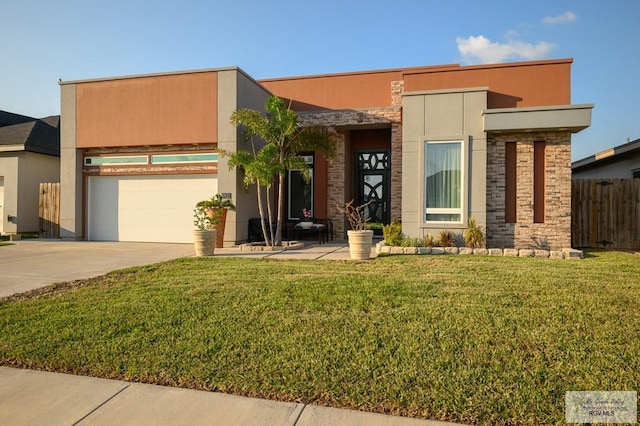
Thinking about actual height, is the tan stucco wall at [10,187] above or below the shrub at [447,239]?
above

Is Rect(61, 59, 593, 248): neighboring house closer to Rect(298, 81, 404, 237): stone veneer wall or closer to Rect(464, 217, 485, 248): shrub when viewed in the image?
Rect(298, 81, 404, 237): stone veneer wall

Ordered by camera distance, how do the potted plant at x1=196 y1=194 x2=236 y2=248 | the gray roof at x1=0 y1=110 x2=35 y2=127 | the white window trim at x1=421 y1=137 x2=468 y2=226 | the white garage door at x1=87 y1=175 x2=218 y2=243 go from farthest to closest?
1. the gray roof at x1=0 y1=110 x2=35 y2=127
2. the white garage door at x1=87 y1=175 x2=218 y2=243
3. the potted plant at x1=196 y1=194 x2=236 y2=248
4. the white window trim at x1=421 y1=137 x2=468 y2=226

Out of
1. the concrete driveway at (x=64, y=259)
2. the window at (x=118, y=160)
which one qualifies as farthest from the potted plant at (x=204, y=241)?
the window at (x=118, y=160)

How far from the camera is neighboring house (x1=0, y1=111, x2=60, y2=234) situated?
16344 millimetres

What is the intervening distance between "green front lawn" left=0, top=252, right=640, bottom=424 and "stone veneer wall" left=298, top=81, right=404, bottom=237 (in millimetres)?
7454

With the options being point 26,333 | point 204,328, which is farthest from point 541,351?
point 26,333

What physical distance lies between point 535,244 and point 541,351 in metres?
7.91

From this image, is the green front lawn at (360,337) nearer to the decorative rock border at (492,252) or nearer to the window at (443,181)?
the decorative rock border at (492,252)

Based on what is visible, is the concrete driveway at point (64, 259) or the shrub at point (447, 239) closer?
the concrete driveway at point (64, 259)

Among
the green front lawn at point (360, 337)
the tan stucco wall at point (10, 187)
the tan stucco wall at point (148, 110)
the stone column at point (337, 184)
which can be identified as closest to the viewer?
the green front lawn at point (360, 337)

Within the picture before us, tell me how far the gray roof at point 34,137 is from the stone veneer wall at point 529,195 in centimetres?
1723

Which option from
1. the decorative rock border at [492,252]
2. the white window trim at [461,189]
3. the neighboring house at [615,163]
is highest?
the neighboring house at [615,163]

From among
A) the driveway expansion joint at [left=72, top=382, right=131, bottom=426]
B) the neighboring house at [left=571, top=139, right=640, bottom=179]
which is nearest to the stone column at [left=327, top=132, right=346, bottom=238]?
the neighboring house at [left=571, top=139, right=640, bottom=179]

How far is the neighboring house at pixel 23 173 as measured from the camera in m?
16.3
